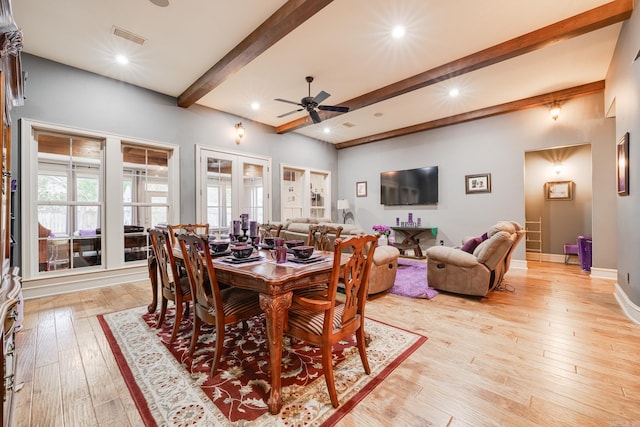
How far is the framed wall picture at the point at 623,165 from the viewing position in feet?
9.46

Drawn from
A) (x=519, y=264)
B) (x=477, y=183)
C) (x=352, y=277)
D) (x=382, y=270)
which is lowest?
(x=519, y=264)

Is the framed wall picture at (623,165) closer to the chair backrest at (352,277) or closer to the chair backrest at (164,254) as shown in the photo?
the chair backrest at (352,277)

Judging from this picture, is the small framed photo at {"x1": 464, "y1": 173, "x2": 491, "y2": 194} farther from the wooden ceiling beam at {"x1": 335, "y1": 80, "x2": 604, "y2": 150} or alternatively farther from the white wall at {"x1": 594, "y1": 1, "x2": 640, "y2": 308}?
the white wall at {"x1": 594, "y1": 1, "x2": 640, "y2": 308}

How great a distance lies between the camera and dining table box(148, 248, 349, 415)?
1.51m

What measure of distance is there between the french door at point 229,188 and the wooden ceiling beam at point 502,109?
3.23 meters

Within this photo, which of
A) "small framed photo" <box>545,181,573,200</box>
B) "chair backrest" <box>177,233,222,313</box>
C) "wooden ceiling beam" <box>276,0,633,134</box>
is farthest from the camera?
"small framed photo" <box>545,181,573,200</box>

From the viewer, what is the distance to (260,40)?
3010 mm

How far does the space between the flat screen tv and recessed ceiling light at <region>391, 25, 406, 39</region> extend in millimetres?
3680

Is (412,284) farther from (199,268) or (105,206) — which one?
(105,206)

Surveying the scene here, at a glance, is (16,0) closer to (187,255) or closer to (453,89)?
(187,255)

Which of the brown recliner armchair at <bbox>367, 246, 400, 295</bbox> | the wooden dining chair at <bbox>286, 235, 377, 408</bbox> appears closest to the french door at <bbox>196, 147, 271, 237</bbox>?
the brown recliner armchair at <bbox>367, 246, 400, 295</bbox>

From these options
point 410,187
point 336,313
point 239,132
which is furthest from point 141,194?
point 410,187

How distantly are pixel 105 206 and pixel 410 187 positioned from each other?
19.8ft

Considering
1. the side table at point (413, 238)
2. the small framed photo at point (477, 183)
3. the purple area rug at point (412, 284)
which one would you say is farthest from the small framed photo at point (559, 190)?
the purple area rug at point (412, 284)
